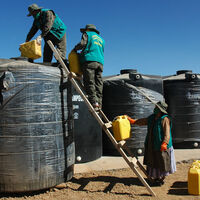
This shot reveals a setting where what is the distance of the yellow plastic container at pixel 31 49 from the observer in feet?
13.6

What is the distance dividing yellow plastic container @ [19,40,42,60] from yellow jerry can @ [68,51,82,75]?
549mm

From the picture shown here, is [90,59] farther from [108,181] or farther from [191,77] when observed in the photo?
[191,77]

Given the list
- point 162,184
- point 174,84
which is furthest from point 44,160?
point 174,84

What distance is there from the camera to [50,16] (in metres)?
4.59

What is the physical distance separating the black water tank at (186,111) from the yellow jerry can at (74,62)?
12.1 feet

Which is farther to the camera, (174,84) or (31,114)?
(174,84)

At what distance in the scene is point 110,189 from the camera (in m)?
4.26

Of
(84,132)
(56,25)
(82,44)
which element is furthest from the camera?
(84,132)

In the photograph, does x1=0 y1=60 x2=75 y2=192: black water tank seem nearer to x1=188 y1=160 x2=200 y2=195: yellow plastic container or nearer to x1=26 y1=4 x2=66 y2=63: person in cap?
x1=26 y1=4 x2=66 y2=63: person in cap

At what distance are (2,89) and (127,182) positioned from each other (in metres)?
2.61

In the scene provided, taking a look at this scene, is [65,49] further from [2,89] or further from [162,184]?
[162,184]

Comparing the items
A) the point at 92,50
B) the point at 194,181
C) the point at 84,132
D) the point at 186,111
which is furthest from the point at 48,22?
the point at 186,111

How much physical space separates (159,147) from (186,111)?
10.7ft

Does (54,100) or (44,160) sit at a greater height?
(54,100)
